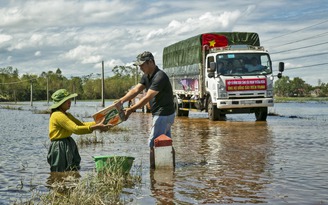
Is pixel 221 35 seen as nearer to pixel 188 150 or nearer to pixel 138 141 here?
pixel 138 141

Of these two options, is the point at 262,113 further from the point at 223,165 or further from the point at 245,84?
the point at 223,165

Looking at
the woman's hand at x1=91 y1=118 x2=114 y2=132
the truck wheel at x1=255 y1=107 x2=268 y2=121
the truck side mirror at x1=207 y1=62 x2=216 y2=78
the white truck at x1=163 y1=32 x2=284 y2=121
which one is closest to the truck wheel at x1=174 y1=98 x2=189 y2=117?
the white truck at x1=163 y1=32 x2=284 y2=121

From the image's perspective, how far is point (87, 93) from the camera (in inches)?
5714

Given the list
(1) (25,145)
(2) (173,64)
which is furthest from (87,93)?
(1) (25,145)

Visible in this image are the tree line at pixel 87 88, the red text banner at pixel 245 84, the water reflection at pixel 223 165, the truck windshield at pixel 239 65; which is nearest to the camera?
the water reflection at pixel 223 165

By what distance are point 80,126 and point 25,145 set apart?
685cm

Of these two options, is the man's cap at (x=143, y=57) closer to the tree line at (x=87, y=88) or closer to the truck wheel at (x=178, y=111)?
the truck wheel at (x=178, y=111)

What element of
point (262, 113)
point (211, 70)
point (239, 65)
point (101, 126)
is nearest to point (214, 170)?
point (101, 126)

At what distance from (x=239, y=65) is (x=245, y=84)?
80 cm

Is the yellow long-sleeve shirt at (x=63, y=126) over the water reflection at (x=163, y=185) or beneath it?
over

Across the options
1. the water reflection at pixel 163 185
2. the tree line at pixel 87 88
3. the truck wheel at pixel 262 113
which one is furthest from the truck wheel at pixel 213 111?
the tree line at pixel 87 88

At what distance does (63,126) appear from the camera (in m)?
7.93

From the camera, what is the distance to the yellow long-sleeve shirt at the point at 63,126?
307 inches

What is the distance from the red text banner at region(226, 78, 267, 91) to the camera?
804 inches
